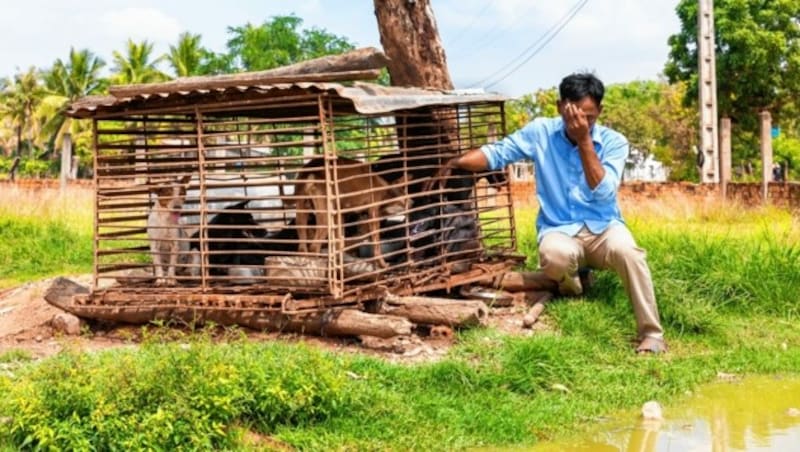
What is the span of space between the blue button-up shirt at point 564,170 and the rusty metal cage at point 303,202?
664mm

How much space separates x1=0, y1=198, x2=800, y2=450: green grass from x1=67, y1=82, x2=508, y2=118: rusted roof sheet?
5.73 ft

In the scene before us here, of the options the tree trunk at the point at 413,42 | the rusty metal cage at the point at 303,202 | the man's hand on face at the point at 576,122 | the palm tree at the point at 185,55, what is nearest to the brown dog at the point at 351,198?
the rusty metal cage at the point at 303,202

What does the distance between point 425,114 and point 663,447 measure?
3.98 m

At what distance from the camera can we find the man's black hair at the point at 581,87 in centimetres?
716

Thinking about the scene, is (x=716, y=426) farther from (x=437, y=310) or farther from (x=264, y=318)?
(x=264, y=318)

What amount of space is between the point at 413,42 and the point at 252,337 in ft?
11.8

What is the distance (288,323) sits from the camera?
7.27 meters

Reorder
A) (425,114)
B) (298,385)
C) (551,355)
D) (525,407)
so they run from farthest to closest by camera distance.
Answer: (425,114), (551,355), (525,407), (298,385)

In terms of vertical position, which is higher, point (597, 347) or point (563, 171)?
point (563, 171)

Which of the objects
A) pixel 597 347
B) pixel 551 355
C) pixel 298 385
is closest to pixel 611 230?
pixel 597 347

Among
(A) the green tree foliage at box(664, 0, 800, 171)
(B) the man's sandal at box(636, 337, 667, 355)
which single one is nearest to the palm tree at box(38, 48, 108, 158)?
(A) the green tree foliage at box(664, 0, 800, 171)

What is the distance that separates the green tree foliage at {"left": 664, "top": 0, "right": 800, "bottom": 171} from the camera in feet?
94.0

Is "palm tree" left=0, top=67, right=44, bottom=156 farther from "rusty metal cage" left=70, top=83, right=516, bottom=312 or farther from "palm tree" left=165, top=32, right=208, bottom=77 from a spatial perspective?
"rusty metal cage" left=70, top=83, right=516, bottom=312

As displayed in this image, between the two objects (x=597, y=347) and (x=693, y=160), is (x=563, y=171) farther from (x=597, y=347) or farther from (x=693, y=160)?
(x=693, y=160)
